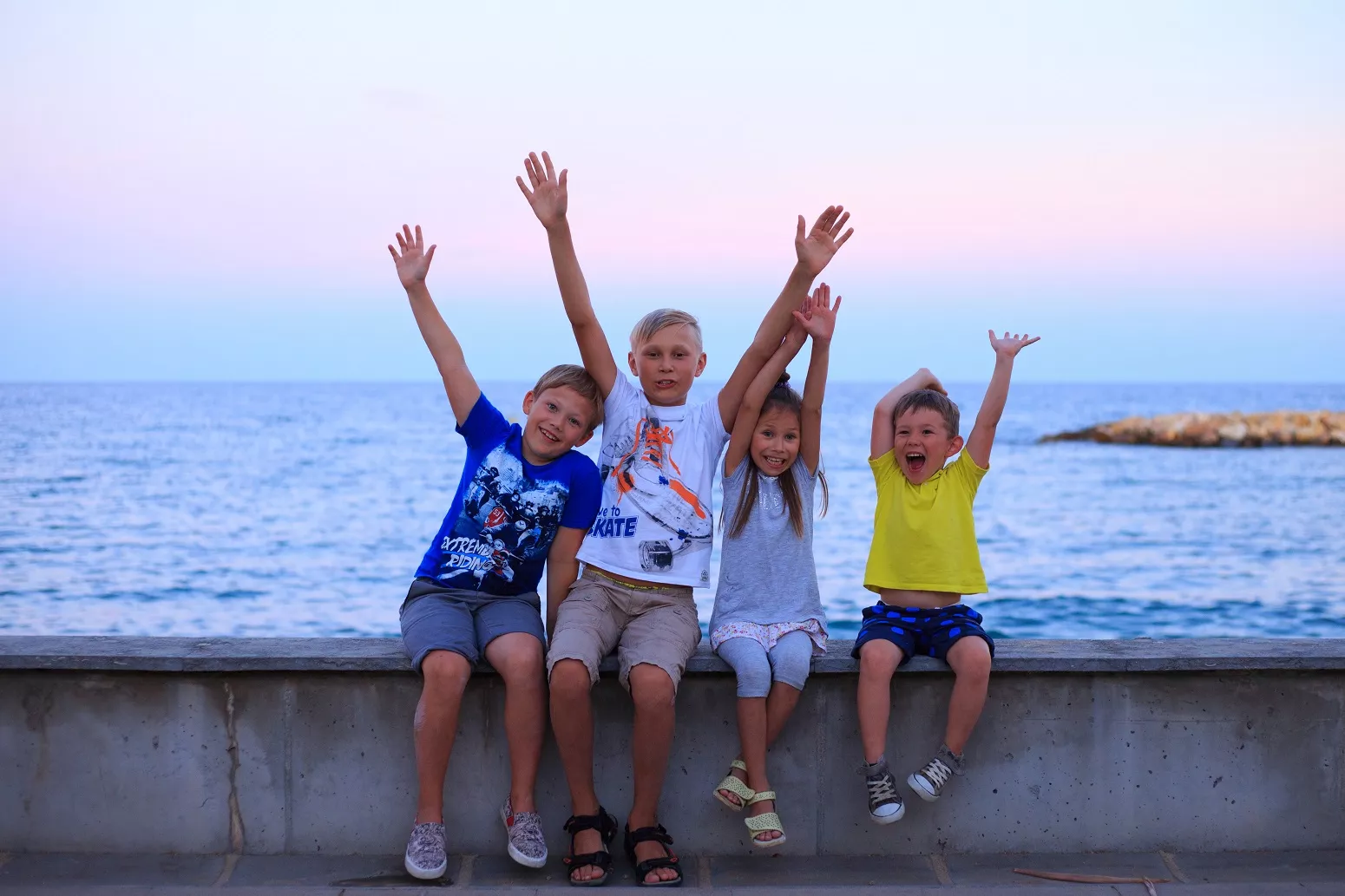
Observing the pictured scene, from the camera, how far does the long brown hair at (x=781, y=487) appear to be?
369 cm

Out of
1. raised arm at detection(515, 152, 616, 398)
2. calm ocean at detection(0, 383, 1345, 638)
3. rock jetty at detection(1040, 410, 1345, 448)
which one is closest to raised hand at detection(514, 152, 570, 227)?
raised arm at detection(515, 152, 616, 398)

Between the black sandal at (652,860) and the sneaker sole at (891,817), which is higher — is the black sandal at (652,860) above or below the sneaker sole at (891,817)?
below

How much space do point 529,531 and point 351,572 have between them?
13.4 metres

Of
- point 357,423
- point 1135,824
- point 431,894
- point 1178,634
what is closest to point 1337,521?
point 1178,634

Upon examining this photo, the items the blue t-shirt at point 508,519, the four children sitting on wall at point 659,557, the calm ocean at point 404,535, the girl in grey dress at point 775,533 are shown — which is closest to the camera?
the four children sitting on wall at point 659,557

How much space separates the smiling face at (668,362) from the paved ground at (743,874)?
1545 mm

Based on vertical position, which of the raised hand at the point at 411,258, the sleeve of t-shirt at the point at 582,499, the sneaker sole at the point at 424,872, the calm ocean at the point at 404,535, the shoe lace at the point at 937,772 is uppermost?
the raised hand at the point at 411,258

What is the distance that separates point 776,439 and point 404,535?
16975mm

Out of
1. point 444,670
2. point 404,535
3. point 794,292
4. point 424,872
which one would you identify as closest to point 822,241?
point 794,292

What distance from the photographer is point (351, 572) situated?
53.3 ft

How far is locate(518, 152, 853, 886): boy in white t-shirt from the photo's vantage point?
326 cm

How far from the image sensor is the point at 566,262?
3.64m

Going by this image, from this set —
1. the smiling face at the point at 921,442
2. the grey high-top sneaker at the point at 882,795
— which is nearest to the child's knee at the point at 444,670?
the grey high-top sneaker at the point at 882,795

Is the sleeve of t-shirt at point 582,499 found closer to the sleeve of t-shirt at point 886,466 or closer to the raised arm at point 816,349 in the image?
the raised arm at point 816,349
